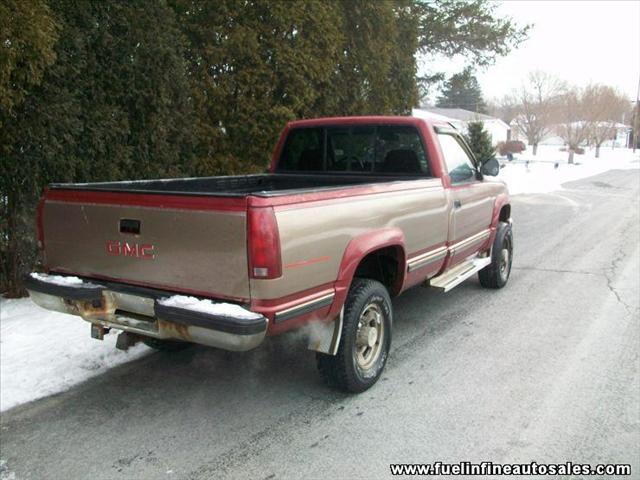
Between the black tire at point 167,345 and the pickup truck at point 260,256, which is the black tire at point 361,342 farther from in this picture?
the black tire at point 167,345

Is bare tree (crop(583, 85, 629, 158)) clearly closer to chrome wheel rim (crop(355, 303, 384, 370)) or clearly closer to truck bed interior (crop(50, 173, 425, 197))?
truck bed interior (crop(50, 173, 425, 197))

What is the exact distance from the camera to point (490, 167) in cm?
615

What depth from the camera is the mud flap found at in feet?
12.0

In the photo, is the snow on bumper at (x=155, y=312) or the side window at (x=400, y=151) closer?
the snow on bumper at (x=155, y=312)

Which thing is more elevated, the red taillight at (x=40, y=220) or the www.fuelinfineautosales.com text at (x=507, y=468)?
the red taillight at (x=40, y=220)

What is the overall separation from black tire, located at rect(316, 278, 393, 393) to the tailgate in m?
0.99

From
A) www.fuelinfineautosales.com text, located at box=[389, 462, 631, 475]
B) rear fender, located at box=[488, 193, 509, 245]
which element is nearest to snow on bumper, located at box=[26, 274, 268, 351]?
www.fuelinfineautosales.com text, located at box=[389, 462, 631, 475]

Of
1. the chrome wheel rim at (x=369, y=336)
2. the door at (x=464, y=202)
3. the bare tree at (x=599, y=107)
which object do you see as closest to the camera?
the chrome wheel rim at (x=369, y=336)

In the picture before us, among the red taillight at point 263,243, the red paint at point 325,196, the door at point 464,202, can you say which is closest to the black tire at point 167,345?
the red taillight at point 263,243

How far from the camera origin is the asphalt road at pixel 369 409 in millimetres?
3232

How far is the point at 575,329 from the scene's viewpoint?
5398mm

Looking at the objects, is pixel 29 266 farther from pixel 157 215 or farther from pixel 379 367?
pixel 379 367

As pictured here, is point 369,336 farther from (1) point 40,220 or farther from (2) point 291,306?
(1) point 40,220

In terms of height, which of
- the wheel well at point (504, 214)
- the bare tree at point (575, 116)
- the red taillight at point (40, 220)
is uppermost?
the bare tree at point (575, 116)
